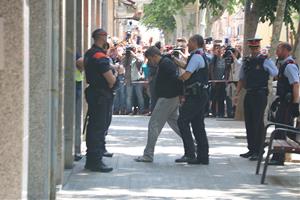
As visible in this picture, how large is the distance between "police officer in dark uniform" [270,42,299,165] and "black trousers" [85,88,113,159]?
262 centimetres

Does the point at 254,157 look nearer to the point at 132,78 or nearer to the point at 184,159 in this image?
the point at 184,159

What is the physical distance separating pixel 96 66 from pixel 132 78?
484 inches

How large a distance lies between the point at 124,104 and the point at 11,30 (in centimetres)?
1790

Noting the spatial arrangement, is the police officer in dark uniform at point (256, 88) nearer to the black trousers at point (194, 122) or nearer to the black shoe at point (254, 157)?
the black shoe at point (254, 157)

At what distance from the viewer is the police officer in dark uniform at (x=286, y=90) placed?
12.1 metres

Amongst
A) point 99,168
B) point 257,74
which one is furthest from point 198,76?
point 99,168

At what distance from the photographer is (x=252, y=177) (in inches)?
445

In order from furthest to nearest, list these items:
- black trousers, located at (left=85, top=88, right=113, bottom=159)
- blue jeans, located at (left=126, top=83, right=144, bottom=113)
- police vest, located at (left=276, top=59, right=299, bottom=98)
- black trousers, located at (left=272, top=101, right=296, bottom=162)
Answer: blue jeans, located at (left=126, top=83, right=144, bottom=113), black trousers, located at (left=272, top=101, right=296, bottom=162), police vest, located at (left=276, top=59, right=299, bottom=98), black trousers, located at (left=85, top=88, right=113, bottom=159)

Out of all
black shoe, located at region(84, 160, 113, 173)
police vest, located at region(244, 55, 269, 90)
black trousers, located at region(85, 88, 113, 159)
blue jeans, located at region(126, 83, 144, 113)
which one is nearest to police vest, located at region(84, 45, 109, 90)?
black trousers, located at region(85, 88, 113, 159)

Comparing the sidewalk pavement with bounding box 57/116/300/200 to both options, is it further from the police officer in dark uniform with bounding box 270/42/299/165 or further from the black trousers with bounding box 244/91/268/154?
the police officer in dark uniform with bounding box 270/42/299/165

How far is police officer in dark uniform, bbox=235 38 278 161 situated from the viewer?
42.3 feet

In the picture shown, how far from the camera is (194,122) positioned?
41.3 ft

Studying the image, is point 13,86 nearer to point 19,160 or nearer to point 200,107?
point 19,160

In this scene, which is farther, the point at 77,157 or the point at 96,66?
the point at 77,157
